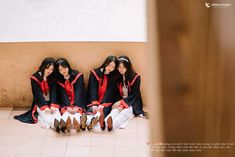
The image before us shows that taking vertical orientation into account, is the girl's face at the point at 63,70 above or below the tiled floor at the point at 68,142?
above

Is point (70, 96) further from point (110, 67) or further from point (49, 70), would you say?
point (110, 67)

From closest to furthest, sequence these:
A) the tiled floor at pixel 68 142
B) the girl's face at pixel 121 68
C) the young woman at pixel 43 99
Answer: the tiled floor at pixel 68 142 → the girl's face at pixel 121 68 → the young woman at pixel 43 99

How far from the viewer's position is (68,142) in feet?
17.6

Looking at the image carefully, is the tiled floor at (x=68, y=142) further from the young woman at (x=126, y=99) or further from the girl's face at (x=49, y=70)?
the girl's face at (x=49, y=70)

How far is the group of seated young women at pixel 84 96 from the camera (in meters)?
5.48

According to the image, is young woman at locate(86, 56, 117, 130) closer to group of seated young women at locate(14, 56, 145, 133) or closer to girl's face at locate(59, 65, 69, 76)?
group of seated young women at locate(14, 56, 145, 133)

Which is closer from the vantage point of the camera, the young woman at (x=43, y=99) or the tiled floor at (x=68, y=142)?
the tiled floor at (x=68, y=142)

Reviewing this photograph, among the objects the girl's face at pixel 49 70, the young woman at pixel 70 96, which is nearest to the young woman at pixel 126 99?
the young woman at pixel 70 96

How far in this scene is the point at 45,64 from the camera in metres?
5.48

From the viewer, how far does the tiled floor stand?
5152 millimetres

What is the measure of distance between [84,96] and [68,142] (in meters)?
0.77

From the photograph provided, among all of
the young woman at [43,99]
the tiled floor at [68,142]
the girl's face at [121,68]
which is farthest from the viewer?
the young woman at [43,99]

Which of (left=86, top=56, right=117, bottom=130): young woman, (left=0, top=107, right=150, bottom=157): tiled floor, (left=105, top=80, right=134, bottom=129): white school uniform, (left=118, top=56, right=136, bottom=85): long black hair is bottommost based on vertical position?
(left=0, top=107, right=150, bottom=157): tiled floor

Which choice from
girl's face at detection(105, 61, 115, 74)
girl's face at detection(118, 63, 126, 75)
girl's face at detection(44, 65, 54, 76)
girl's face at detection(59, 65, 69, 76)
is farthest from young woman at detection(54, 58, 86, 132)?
girl's face at detection(118, 63, 126, 75)
